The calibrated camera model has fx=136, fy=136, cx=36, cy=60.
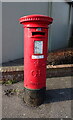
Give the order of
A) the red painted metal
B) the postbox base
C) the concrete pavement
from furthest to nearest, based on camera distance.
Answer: the postbox base, the concrete pavement, the red painted metal

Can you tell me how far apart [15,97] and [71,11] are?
9.30 meters

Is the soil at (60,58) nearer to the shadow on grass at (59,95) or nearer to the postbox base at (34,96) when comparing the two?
the shadow on grass at (59,95)

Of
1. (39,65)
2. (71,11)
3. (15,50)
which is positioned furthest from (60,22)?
(39,65)

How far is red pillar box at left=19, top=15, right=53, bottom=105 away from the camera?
2.65 meters

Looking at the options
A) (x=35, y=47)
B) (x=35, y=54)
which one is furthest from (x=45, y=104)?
(x=35, y=47)

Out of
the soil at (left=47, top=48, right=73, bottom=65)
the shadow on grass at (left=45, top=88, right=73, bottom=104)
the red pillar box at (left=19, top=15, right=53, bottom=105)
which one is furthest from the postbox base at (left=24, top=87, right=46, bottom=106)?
the soil at (left=47, top=48, right=73, bottom=65)

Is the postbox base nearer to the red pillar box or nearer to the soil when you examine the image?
the red pillar box

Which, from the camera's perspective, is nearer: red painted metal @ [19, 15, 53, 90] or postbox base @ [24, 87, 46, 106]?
red painted metal @ [19, 15, 53, 90]

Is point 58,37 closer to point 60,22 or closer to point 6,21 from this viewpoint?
point 60,22

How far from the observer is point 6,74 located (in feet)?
13.1

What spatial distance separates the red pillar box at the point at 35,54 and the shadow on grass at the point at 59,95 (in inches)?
12.1

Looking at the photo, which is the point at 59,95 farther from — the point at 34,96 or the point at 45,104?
the point at 34,96

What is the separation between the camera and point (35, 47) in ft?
9.06

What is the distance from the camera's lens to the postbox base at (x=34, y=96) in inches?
117
